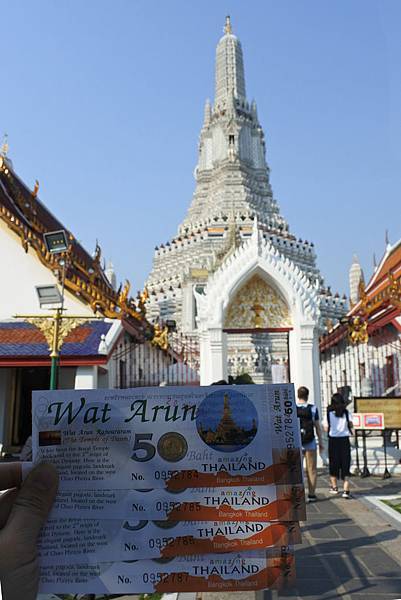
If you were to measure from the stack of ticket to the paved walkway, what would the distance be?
158cm

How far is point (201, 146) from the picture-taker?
162 ft

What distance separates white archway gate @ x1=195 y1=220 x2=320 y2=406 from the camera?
33.8 ft

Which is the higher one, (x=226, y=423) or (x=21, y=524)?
(x=226, y=423)

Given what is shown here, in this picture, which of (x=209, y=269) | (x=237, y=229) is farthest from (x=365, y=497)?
(x=237, y=229)

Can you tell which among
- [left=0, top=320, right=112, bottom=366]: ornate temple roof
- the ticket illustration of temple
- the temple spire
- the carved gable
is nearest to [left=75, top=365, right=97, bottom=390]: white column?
[left=0, top=320, right=112, bottom=366]: ornate temple roof

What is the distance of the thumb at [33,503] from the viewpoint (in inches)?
77.4

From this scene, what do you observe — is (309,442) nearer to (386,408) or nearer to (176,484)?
(386,408)

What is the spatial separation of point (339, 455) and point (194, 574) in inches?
208

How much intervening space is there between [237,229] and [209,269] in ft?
15.4

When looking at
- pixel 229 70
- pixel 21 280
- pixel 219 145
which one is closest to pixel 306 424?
pixel 21 280

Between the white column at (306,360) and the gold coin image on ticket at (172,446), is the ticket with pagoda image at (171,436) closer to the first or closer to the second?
the gold coin image on ticket at (172,446)

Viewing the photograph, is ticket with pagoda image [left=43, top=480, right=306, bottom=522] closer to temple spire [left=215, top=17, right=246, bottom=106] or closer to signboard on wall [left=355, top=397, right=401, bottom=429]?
signboard on wall [left=355, top=397, right=401, bottom=429]

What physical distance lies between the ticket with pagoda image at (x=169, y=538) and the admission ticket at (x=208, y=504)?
30 mm

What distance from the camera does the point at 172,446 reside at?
234 centimetres
